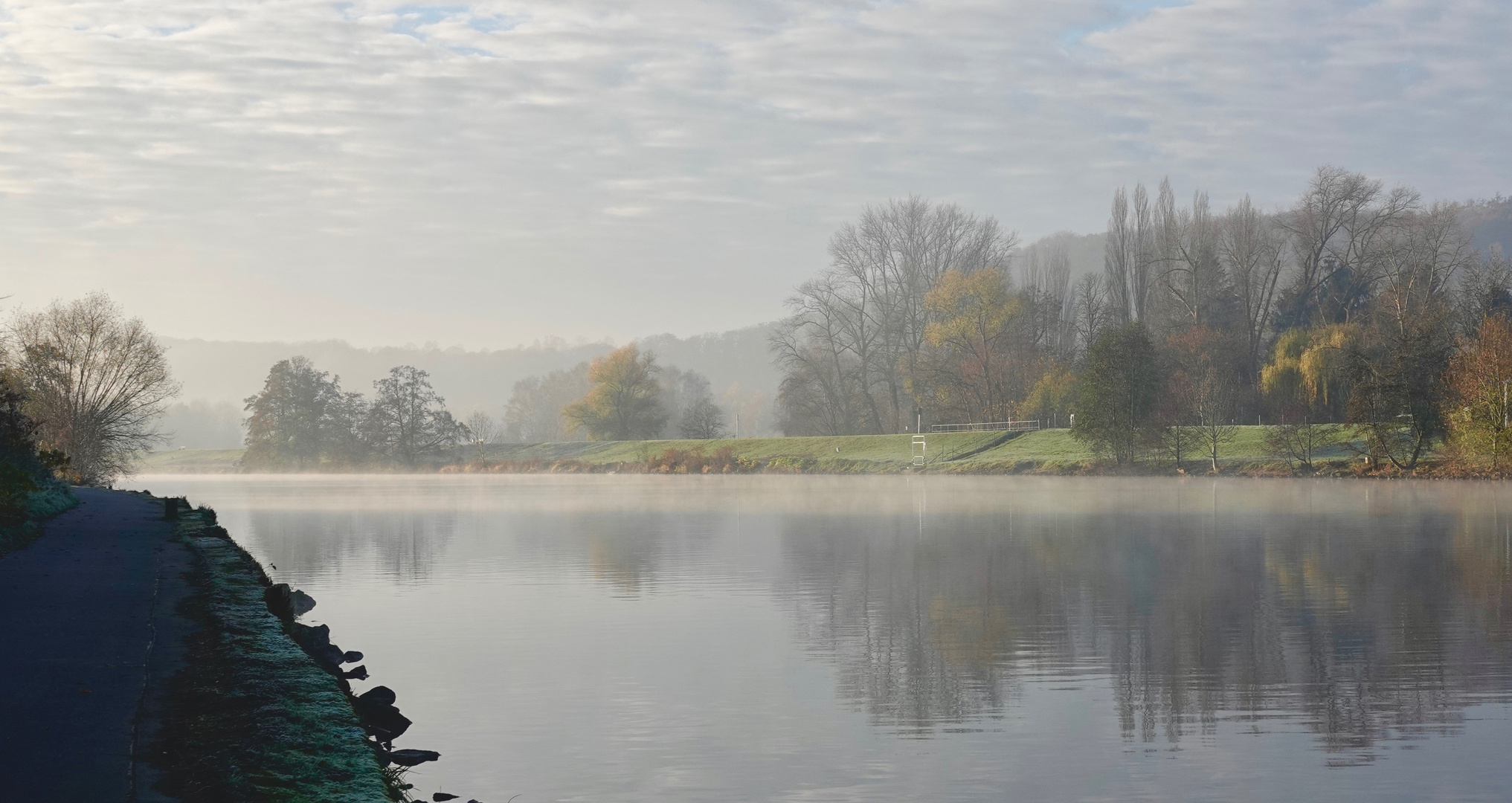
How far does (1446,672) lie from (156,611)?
35.7 ft

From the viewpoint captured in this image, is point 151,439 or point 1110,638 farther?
point 151,439

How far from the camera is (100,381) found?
150 ft

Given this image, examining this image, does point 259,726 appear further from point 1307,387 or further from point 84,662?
point 1307,387

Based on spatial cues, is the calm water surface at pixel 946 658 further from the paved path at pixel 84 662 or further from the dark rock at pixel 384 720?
the paved path at pixel 84 662

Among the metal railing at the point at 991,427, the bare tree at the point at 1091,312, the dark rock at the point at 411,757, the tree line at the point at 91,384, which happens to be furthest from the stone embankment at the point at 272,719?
the bare tree at the point at 1091,312

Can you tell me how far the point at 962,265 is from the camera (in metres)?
81.8

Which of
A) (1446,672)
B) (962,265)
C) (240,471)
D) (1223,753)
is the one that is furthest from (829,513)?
(240,471)

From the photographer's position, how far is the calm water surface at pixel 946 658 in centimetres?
771

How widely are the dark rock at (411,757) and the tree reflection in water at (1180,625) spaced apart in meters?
3.14

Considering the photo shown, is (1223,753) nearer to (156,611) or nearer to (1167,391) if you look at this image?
(156,611)

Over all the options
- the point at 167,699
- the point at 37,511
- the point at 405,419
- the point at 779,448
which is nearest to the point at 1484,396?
the point at 779,448

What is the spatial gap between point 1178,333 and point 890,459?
18516 mm

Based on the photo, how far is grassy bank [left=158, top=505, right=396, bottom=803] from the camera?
5812 millimetres

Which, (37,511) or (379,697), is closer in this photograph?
(379,697)
